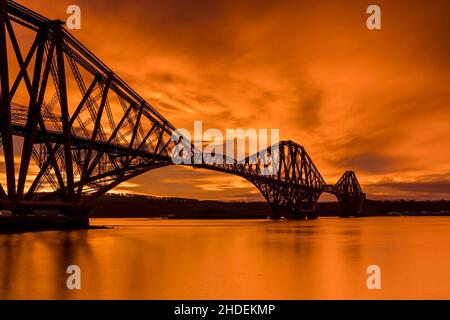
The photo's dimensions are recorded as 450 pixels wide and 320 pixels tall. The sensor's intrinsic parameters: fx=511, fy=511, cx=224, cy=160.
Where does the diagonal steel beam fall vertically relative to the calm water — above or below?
above

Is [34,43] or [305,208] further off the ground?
[34,43]

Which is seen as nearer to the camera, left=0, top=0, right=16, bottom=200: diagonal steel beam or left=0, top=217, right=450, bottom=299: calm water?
left=0, top=217, right=450, bottom=299: calm water

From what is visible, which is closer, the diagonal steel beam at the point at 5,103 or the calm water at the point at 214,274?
the calm water at the point at 214,274

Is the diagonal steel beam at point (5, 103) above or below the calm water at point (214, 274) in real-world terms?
above

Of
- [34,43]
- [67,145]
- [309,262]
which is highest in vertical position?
[34,43]

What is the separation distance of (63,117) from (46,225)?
31.5ft

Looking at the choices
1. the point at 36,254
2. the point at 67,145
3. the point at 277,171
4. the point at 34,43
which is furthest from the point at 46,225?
the point at 277,171

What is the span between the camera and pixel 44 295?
14.0 metres

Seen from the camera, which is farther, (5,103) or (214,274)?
(5,103)

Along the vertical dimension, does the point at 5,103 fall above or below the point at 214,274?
above
